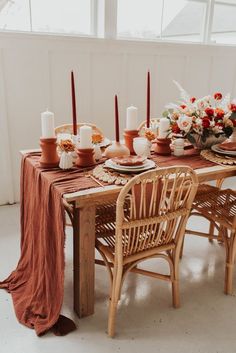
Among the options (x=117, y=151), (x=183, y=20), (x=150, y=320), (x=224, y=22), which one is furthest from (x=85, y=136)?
(x=224, y=22)

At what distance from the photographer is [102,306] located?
187cm

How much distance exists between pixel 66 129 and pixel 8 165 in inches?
37.2

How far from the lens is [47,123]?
1.74m

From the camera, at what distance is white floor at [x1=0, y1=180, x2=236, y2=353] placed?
63.8 inches

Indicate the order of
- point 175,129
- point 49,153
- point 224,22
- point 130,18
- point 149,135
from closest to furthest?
1. point 49,153
2. point 175,129
3. point 149,135
4. point 130,18
5. point 224,22

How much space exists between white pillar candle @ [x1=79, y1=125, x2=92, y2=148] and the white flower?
0.56 metres

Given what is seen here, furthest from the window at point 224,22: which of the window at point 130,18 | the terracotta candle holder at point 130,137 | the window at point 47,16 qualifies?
the terracotta candle holder at point 130,137

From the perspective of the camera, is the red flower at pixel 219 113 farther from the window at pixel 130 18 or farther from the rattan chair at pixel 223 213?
the window at pixel 130 18

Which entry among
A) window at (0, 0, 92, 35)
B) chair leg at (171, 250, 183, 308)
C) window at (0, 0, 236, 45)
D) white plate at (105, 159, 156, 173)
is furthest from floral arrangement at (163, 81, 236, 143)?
window at (0, 0, 92, 35)

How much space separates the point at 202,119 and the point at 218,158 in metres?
0.25

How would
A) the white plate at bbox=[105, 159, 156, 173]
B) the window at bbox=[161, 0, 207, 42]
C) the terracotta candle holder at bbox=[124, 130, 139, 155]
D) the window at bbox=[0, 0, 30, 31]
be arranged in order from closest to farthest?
the white plate at bbox=[105, 159, 156, 173] < the terracotta candle holder at bbox=[124, 130, 139, 155] < the window at bbox=[0, 0, 30, 31] < the window at bbox=[161, 0, 207, 42]

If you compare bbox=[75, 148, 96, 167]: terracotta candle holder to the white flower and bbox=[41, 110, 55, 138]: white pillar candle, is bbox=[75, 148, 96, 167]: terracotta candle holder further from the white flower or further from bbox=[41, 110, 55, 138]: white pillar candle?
the white flower

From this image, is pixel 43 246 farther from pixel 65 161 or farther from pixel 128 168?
pixel 128 168

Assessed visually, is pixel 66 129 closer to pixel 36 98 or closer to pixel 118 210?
pixel 36 98
